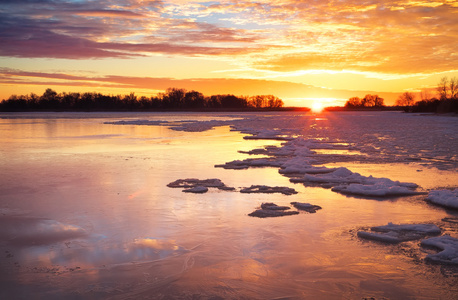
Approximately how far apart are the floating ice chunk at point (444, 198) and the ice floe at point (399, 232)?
1.33 metres

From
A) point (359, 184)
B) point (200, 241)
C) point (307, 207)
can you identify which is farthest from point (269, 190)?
point (200, 241)

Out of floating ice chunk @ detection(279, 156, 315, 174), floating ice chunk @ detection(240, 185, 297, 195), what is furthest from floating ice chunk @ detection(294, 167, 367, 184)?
floating ice chunk @ detection(240, 185, 297, 195)

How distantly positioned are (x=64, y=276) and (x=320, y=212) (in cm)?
367

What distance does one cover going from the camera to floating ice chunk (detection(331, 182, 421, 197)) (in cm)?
707

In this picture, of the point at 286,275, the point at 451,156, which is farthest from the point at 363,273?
the point at 451,156

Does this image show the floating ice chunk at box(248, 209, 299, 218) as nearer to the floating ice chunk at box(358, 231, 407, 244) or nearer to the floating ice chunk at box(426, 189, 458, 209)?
the floating ice chunk at box(358, 231, 407, 244)

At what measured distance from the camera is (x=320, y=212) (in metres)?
5.96

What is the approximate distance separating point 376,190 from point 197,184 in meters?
3.27

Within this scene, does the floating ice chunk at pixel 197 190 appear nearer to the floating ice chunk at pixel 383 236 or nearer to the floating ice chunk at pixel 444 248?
A: the floating ice chunk at pixel 383 236

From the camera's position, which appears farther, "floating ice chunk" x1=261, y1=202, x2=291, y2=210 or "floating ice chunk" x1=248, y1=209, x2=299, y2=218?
"floating ice chunk" x1=261, y1=202, x2=291, y2=210

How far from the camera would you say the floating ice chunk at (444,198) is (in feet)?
20.4

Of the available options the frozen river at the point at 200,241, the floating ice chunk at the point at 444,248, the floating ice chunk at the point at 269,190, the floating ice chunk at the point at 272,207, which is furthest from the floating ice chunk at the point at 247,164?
the floating ice chunk at the point at 444,248

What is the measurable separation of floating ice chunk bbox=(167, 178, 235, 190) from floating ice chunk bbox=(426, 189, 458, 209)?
3.41 m

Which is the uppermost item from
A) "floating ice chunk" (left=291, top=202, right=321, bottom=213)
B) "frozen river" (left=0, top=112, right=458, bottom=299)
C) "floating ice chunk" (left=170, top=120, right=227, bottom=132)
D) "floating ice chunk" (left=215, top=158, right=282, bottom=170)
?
"floating ice chunk" (left=170, top=120, right=227, bottom=132)
